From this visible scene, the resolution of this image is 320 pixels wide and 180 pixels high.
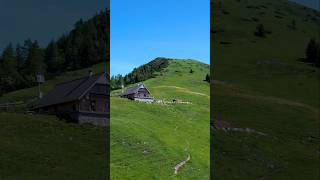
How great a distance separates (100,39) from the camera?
41.3m

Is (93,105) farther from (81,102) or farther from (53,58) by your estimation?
(53,58)

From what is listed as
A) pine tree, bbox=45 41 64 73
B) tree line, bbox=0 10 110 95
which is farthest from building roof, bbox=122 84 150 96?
pine tree, bbox=45 41 64 73

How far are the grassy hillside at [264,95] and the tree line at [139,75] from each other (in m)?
9.01

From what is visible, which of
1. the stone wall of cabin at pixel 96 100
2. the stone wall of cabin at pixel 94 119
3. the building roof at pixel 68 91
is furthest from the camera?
the building roof at pixel 68 91

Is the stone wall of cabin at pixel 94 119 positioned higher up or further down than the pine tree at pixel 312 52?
further down

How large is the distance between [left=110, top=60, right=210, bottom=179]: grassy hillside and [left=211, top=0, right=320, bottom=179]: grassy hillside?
1.83 metres

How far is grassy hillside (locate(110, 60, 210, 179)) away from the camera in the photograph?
37344 millimetres

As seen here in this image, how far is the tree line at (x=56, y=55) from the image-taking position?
1550 inches

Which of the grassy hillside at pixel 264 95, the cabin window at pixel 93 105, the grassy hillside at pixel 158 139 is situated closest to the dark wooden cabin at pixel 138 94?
the grassy hillside at pixel 158 139

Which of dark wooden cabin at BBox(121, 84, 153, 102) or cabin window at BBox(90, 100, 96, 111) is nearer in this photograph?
cabin window at BBox(90, 100, 96, 111)

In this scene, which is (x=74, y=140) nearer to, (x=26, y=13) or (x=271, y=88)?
(x=26, y=13)

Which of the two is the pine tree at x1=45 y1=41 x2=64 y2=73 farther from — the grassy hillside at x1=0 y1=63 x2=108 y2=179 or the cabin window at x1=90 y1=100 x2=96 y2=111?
the cabin window at x1=90 y1=100 x2=96 y2=111

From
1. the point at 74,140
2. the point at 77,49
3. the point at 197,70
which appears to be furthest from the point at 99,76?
the point at 197,70

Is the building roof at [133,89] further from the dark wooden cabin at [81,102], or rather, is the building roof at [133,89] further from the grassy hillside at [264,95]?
the dark wooden cabin at [81,102]
